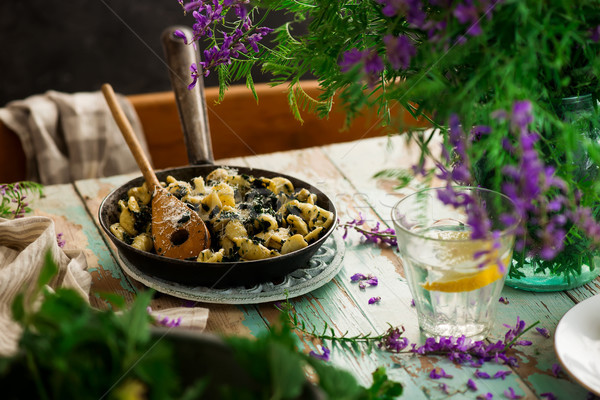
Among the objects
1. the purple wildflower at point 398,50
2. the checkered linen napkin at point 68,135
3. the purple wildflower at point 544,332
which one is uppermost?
the purple wildflower at point 398,50

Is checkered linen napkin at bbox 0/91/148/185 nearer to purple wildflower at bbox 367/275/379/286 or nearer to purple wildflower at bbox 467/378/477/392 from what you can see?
purple wildflower at bbox 367/275/379/286

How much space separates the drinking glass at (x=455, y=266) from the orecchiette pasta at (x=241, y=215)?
14cm

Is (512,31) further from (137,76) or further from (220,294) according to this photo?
(137,76)

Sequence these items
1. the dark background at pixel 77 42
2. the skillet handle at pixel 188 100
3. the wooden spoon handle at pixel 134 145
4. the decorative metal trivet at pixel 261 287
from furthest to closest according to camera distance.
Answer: the dark background at pixel 77 42
the skillet handle at pixel 188 100
the wooden spoon handle at pixel 134 145
the decorative metal trivet at pixel 261 287

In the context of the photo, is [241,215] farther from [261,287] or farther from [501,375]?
[501,375]

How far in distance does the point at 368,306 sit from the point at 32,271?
41cm

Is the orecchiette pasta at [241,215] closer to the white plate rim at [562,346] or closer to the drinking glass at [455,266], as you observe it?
the drinking glass at [455,266]

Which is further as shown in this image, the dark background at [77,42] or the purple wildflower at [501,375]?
the dark background at [77,42]

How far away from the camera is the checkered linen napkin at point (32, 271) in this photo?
73 cm

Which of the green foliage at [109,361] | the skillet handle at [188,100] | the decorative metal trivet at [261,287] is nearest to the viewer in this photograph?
the green foliage at [109,361]

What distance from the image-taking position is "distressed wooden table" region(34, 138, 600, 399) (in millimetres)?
684

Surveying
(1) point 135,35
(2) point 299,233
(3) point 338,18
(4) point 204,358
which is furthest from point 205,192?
(1) point 135,35

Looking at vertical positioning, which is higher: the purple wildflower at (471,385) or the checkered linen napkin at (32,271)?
the checkered linen napkin at (32,271)

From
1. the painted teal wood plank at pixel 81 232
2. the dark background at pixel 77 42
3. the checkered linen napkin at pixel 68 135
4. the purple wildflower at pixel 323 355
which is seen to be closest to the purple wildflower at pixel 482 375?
the purple wildflower at pixel 323 355
